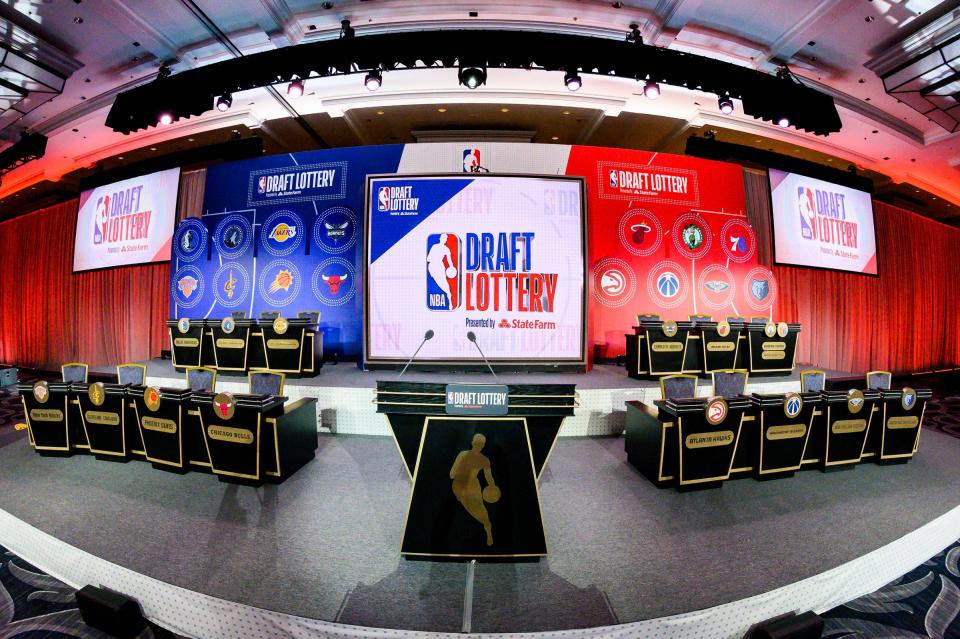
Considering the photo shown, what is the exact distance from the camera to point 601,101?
6.14m

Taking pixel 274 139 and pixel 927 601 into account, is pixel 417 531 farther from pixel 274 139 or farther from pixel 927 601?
pixel 274 139

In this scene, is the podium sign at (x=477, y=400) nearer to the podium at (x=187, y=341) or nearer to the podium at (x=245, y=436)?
the podium at (x=245, y=436)

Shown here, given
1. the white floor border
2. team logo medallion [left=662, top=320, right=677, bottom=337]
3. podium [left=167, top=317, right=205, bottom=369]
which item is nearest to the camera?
the white floor border

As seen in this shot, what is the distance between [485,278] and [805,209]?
7.35m

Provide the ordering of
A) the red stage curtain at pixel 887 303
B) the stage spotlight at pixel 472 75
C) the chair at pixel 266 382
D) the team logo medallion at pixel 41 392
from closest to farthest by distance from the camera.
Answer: the team logo medallion at pixel 41 392 → the chair at pixel 266 382 → the stage spotlight at pixel 472 75 → the red stage curtain at pixel 887 303

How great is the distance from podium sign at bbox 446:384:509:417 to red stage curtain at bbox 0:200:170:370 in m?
8.87

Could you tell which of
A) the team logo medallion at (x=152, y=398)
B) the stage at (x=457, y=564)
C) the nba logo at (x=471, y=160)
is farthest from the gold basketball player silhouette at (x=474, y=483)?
the nba logo at (x=471, y=160)

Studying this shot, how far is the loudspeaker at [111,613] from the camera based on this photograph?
5.81 ft

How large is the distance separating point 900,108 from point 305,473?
1053cm

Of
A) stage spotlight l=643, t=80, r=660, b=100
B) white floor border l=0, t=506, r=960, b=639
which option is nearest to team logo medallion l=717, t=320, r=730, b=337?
white floor border l=0, t=506, r=960, b=639

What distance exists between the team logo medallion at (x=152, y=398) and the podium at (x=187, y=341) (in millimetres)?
2360

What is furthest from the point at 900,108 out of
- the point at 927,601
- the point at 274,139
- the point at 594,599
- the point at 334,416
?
the point at 274,139

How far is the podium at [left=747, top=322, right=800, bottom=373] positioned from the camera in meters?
4.93

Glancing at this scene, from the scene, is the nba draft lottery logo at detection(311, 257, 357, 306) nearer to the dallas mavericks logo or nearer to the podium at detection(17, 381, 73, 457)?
the podium at detection(17, 381, 73, 457)
